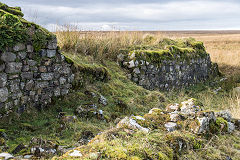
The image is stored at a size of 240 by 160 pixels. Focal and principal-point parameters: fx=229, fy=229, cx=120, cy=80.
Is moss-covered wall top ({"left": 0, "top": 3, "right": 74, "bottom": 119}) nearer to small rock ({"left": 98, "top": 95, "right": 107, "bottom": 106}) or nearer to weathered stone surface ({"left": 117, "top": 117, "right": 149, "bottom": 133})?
small rock ({"left": 98, "top": 95, "right": 107, "bottom": 106})

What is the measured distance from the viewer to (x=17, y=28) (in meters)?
5.00

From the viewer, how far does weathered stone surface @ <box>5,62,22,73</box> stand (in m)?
4.93

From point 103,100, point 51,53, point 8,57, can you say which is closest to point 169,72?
point 103,100

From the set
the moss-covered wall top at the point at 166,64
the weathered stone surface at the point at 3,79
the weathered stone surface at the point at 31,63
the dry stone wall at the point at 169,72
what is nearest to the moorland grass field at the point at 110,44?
the moss-covered wall top at the point at 166,64

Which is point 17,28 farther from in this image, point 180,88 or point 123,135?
point 180,88

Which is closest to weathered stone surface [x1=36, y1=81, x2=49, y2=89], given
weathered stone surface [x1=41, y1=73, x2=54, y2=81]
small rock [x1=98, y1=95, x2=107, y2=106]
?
weathered stone surface [x1=41, y1=73, x2=54, y2=81]

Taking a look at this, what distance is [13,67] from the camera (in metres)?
5.03

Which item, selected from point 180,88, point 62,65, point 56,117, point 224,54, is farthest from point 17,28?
point 224,54

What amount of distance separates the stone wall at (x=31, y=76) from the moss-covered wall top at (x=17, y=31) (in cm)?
11

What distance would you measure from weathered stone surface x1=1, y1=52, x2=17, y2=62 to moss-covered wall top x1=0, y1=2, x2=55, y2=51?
13 cm

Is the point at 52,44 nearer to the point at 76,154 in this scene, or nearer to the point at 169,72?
the point at 76,154

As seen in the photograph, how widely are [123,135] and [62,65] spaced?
371 centimetres

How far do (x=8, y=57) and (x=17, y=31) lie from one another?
607 mm

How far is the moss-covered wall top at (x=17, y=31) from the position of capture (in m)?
4.85
